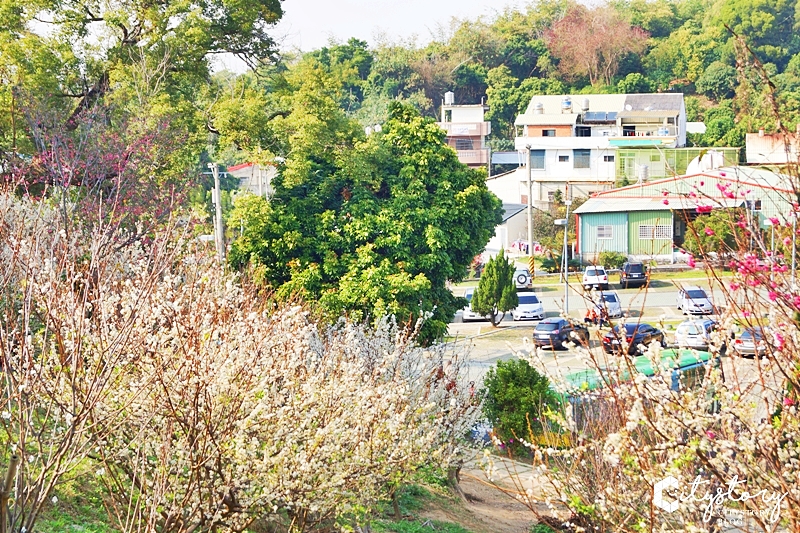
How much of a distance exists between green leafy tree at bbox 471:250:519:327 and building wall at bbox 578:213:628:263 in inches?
346

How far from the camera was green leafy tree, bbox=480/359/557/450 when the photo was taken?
50.4 feet

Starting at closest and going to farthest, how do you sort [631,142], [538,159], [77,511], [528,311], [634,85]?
[77,511]
[528,311]
[631,142]
[538,159]
[634,85]

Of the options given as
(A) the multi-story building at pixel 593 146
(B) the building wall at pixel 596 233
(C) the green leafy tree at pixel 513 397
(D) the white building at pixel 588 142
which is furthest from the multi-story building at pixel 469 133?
(C) the green leafy tree at pixel 513 397

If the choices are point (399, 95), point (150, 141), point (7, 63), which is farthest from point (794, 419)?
point (399, 95)

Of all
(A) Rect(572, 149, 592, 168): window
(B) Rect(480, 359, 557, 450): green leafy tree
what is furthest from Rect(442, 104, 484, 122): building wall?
(B) Rect(480, 359, 557, 450): green leafy tree

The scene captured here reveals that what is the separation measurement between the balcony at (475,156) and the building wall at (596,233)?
1815 centimetres

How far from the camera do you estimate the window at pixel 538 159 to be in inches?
1980

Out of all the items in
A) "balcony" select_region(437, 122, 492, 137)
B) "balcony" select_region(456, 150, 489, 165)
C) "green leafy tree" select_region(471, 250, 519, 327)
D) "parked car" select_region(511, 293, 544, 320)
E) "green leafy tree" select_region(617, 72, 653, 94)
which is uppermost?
"green leafy tree" select_region(617, 72, 653, 94)

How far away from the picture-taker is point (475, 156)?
184 ft

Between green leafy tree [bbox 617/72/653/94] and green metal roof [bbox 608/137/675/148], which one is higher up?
green leafy tree [bbox 617/72/653/94]

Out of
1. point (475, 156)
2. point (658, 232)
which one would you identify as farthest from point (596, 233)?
point (475, 156)

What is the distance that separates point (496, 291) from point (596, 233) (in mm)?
9761

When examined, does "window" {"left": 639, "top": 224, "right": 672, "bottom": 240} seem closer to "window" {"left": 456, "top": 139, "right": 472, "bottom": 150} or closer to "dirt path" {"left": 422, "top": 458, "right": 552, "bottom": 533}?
"window" {"left": 456, "top": 139, "right": 472, "bottom": 150}

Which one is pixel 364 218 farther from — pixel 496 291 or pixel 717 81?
pixel 717 81
